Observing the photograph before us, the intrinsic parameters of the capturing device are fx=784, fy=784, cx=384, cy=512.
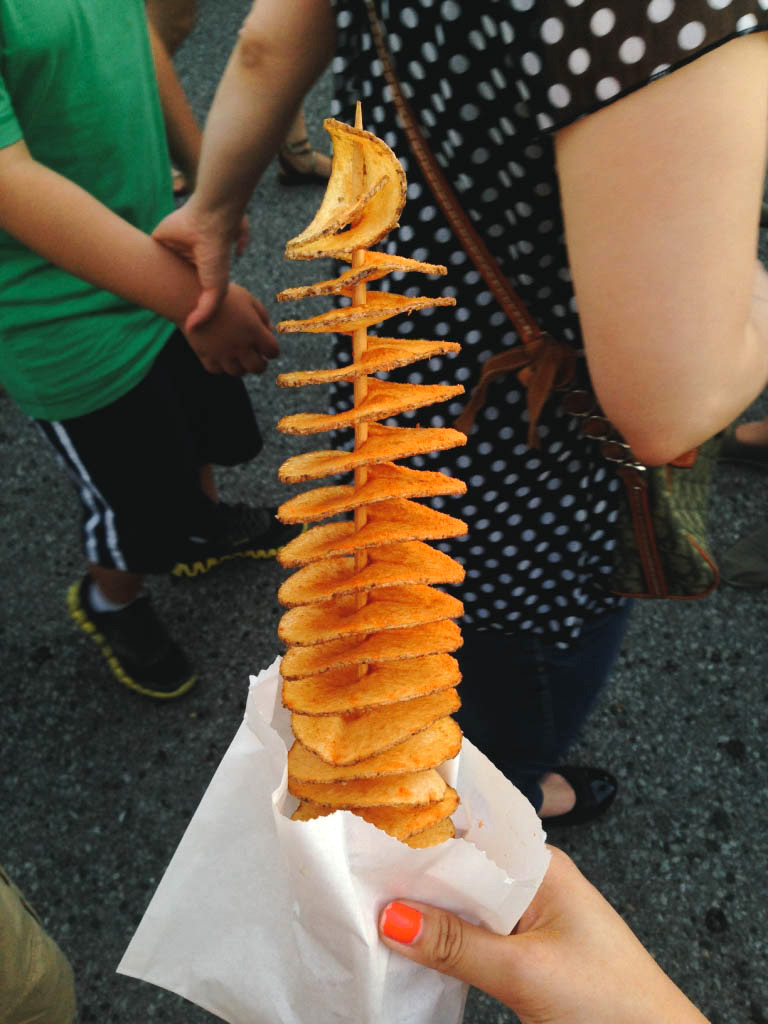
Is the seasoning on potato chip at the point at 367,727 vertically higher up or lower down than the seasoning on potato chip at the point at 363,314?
lower down

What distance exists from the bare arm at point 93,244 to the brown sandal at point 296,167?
2888mm

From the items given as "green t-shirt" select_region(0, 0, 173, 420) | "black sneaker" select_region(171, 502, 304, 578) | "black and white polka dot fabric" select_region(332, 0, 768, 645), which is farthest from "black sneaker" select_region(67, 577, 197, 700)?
"black and white polka dot fabric" select_region(332, 0, 768, 645)

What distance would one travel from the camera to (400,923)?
804mm

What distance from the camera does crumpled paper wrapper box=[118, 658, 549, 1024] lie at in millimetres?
794

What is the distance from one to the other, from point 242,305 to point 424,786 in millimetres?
1218

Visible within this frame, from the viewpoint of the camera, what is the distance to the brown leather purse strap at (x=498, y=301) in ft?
3.02

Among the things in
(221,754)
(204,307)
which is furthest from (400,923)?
(221,754)

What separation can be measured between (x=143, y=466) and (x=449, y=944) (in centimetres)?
137

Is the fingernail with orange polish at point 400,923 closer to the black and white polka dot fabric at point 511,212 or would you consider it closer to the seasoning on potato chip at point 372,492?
the seasoning on potato chip at point 372,492

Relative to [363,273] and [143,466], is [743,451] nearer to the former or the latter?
[143,466]

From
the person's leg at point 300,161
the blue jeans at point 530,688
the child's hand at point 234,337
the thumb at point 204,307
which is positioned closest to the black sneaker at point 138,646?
the child's hand at point 234,337

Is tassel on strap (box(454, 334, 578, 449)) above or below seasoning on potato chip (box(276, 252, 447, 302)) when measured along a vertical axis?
below

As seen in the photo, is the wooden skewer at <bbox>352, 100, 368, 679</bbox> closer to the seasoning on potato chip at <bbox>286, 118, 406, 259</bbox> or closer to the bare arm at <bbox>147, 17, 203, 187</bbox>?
the seasoning on potato chip at <bbox>286, 118, 406, 259</bbox>

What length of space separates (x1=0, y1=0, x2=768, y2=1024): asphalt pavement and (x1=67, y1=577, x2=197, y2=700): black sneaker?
83 millimetres
